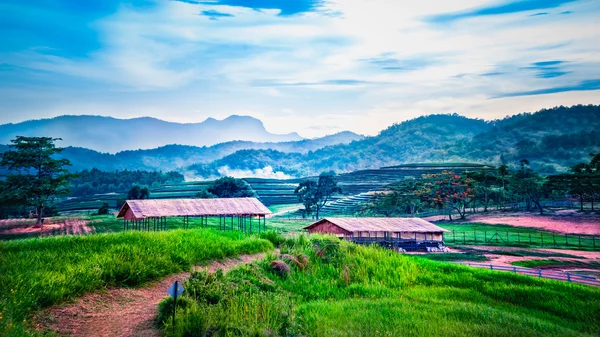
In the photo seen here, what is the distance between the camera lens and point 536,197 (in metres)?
57.4

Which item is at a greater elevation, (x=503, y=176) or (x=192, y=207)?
(x=503, y=176)

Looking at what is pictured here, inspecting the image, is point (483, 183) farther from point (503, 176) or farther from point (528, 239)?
point (528, 239)

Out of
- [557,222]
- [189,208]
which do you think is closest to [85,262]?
[189,208]

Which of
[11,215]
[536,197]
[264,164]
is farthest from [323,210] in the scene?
[264,164]

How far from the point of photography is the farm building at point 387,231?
117ft

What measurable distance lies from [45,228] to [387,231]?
32.4 metres

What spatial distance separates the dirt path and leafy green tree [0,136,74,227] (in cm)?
3760

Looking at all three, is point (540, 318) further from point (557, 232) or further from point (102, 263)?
point (557, 232)

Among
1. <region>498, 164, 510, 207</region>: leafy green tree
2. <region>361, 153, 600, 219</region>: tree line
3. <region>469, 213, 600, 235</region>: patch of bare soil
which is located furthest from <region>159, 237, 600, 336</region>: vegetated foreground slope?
<region>498, 164, 510, 207</region>: leafy green tree

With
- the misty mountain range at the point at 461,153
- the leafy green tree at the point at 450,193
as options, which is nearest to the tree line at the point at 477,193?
the leafy green tree at the point at 450,193

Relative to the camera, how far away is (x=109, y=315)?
9.23 meters

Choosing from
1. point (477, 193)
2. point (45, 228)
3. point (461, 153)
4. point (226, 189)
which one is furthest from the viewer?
point (461, 153)

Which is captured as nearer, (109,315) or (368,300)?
(109,315)

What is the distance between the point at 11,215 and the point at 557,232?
210ft
